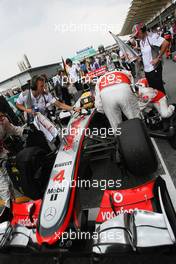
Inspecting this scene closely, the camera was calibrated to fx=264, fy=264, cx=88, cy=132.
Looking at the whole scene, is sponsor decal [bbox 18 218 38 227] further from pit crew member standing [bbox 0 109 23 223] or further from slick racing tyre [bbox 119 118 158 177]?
slick racing tyre [bbox 119 118 158 177]

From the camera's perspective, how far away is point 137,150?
2.45 m

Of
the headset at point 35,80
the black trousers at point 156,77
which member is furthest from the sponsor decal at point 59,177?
the black trousers at point 156,77

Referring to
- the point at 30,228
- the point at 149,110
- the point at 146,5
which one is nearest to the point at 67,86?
the point at 149,110

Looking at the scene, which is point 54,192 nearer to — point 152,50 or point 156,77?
point 156,77

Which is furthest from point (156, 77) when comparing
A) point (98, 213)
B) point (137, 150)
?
point (98, 213)

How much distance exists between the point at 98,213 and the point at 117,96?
139 cm

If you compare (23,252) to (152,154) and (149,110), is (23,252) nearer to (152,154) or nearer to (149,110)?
(152,154)

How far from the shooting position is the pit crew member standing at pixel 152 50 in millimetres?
4868

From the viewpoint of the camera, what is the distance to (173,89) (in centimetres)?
663

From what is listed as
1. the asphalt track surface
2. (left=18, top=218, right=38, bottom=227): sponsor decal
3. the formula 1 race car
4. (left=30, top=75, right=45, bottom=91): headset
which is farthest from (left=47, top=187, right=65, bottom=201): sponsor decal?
(left=30, top=75, right=45, bottom=91): headset

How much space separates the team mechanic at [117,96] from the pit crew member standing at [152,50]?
2.02 m

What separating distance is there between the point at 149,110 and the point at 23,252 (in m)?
2.60

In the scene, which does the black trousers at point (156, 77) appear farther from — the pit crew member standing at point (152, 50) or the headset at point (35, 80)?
the headset at point (35, 80)

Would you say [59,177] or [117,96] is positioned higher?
[117,96]
